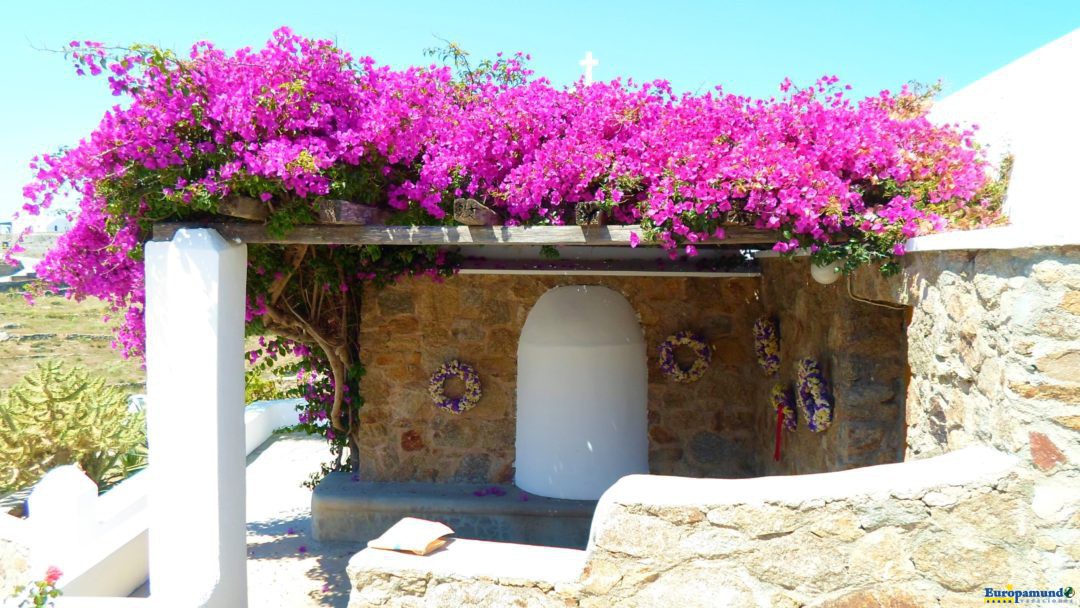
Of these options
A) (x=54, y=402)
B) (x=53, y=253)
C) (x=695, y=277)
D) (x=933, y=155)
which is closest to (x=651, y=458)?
(x=695, y=277)

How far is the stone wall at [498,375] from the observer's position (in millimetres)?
6891

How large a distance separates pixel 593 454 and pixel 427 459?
1832 millimetres

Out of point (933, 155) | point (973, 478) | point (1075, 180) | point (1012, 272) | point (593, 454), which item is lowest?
point (593, 454)

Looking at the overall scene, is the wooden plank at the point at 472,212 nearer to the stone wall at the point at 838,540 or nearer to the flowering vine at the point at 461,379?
the stone wall at the point at 838,540

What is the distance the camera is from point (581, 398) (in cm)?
588

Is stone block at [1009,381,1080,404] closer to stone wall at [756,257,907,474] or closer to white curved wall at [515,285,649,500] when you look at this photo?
stone wall at [756,257,907,474]

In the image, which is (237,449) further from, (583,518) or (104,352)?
(104,352)

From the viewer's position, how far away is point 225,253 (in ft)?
14.1

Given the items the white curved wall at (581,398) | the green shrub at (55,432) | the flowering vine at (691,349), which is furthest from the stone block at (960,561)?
the green shrub at (55,432)

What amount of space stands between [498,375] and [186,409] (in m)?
3.13

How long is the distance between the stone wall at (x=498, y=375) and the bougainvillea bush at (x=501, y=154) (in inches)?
101

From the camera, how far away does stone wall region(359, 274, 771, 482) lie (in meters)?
6.89

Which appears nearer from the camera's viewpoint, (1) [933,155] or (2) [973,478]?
Result: (2) [973,478]

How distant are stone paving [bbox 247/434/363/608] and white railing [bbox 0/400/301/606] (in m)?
0.89
